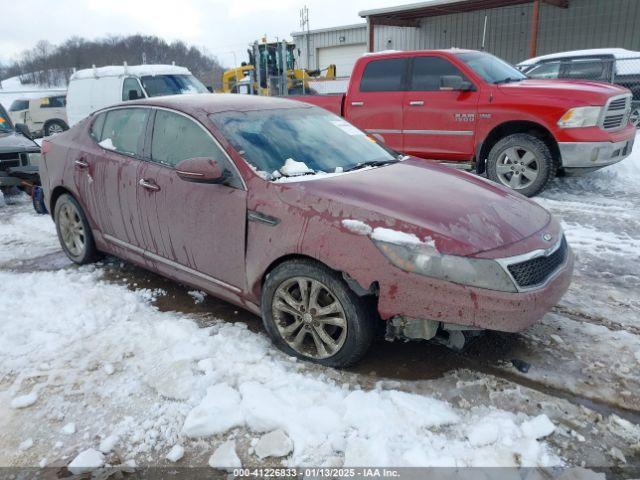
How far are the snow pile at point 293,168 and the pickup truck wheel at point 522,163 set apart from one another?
4346 mm

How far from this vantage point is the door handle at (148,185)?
3653mm

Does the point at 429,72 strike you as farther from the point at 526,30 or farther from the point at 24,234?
the point at 526,30

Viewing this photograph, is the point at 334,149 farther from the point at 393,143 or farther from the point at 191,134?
the point at 393,143

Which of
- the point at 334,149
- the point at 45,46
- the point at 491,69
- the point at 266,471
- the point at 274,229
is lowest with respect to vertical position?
the point at 266,471

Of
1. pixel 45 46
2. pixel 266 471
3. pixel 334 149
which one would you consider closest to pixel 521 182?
pixel 334 149

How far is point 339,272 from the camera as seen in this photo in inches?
109

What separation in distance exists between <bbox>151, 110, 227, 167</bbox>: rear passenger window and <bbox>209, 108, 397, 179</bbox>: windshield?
0.13m

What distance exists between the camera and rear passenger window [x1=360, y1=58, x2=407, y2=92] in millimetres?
7609

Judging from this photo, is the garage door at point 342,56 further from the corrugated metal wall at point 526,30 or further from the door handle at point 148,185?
the door handle at point 148,185

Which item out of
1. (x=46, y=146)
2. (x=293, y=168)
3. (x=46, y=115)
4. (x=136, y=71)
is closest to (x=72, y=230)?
(x=46, y=146)

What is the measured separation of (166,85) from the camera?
481 inches

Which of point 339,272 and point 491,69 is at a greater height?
point 491,69

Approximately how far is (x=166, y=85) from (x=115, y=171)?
9.04 meters

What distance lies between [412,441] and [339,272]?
93 centimetres
